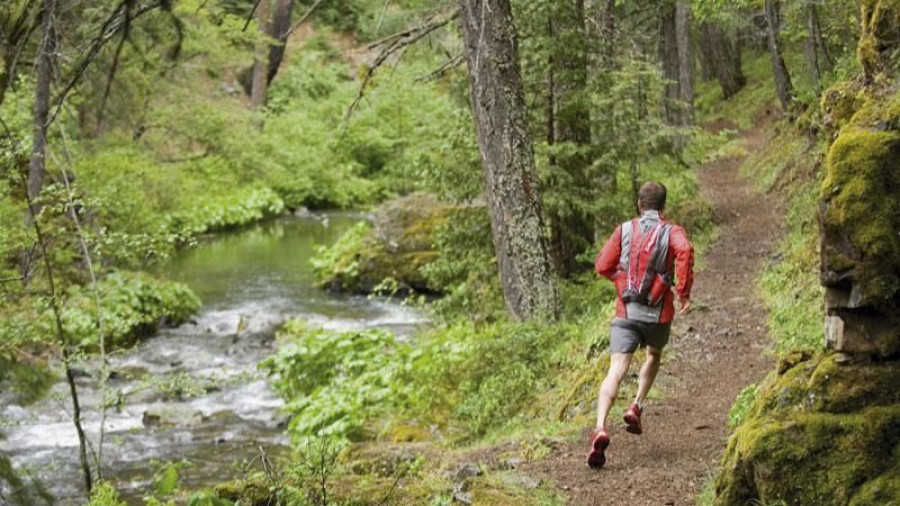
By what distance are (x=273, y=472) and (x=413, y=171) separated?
6.85 metres

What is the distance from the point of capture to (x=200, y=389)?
26.8 feet

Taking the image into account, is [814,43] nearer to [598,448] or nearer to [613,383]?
[613,383]

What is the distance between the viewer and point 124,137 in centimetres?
2172

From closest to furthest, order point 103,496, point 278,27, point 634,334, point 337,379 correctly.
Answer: point 634,334 < point 103,496 < point 337,379 < point 278,27

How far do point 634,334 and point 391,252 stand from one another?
42.3 feet

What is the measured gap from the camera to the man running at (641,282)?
230 inches

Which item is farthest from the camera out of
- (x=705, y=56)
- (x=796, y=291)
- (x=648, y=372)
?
(x=705, y=56)

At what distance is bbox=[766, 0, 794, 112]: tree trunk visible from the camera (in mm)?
16958

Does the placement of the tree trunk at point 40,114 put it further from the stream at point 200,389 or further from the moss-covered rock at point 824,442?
the moss-covered rock at point 824,442

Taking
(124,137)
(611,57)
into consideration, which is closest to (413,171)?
(611,57)

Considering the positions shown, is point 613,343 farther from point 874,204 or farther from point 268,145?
point 268,145

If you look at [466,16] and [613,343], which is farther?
[466,16]

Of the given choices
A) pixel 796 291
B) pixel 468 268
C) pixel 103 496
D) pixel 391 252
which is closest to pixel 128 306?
pixel 391 252

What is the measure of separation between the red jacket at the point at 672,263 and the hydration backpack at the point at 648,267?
0.15ft
